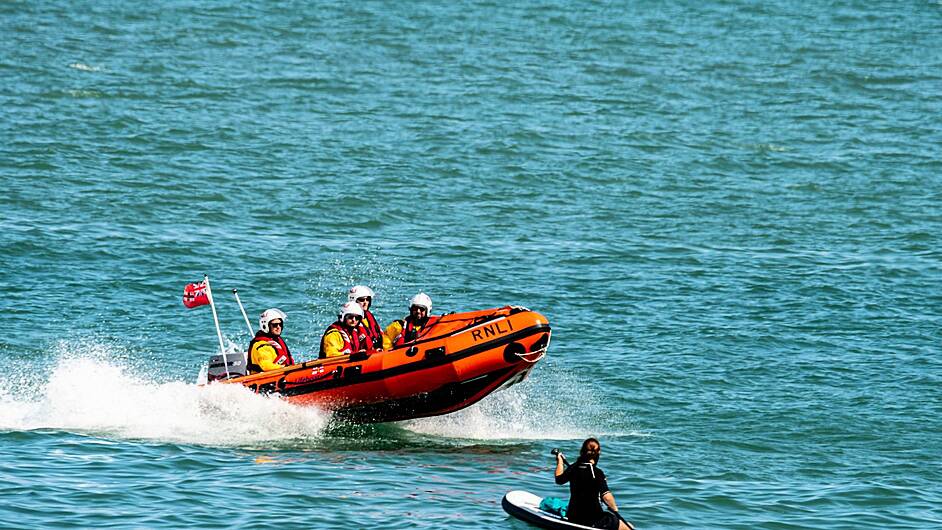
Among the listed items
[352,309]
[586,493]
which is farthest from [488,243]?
[586,493]

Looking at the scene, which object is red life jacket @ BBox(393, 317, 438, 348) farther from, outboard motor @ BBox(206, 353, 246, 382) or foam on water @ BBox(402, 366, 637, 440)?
outboard motor @ BBox(206, 353, 246, 382)

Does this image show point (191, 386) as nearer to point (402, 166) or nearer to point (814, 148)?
point (402, 166)

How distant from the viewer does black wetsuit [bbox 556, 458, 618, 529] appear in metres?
14.7

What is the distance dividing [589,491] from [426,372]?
492cm

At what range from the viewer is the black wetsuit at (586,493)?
48.2 feet

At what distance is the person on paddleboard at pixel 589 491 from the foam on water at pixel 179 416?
5828 mm

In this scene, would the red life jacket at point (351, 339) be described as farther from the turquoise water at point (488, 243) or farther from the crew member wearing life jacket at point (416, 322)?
the turquoise water at point (488, 243)

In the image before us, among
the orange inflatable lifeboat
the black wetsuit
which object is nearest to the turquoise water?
the orange inflatable lifeboat

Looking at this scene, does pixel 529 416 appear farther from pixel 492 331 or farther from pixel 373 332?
pixel 492 331

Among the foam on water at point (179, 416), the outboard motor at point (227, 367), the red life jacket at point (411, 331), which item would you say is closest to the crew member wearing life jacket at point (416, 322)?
the red life jacket at point (411, 331)

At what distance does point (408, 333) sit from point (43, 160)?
22.7 meters

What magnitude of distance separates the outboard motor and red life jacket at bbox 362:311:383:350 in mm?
1927

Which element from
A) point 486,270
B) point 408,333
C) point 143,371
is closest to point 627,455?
point 408,333

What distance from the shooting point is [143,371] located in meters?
24.1
